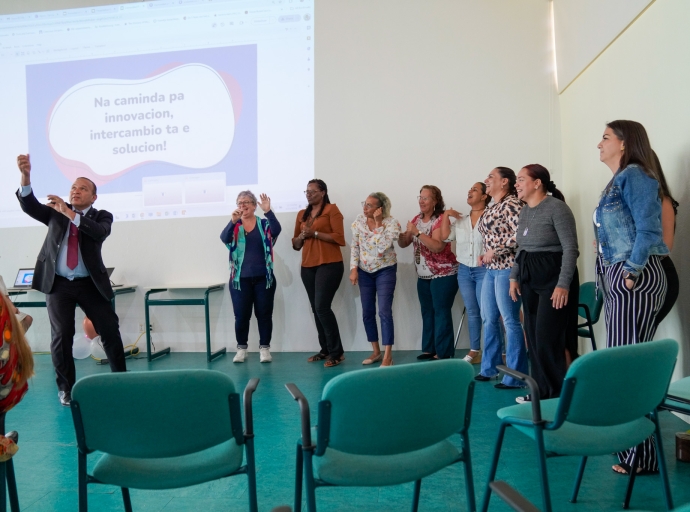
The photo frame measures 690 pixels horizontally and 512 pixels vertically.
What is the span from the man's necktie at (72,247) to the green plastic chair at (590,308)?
10.6 ft

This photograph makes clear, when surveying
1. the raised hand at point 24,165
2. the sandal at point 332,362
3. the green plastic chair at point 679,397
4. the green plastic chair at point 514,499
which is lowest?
the sandal at point 332,362

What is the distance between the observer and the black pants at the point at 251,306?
4637 millimetres

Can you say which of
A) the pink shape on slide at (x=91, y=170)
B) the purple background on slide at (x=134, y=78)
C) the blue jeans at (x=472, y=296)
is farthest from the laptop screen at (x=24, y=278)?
the blue jeans at (x=472, y=296)

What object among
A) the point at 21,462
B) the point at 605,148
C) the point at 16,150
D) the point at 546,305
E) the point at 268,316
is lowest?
the point at 21,462

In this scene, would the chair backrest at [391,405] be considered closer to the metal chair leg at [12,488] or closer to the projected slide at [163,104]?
the metal chair leg at [12,488]

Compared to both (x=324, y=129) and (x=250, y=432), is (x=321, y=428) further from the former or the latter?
(x=324, y=129)

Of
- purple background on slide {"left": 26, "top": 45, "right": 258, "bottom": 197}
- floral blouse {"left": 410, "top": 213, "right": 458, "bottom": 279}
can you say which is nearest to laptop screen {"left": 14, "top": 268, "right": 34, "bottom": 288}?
purple background on slide {"left": 26, "top": 45, "right": 258, "bottom": 197}

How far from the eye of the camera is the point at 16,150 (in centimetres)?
520

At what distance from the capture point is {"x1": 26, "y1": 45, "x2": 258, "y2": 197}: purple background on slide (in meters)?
4.93

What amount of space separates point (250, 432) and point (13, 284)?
490 cm

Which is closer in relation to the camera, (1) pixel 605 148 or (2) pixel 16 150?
(1) pixel 605 148

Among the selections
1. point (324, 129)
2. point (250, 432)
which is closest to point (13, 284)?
point (324, 129)

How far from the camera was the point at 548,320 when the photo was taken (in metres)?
2.77

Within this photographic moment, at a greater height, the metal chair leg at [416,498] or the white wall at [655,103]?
the white wall at [655,103]
